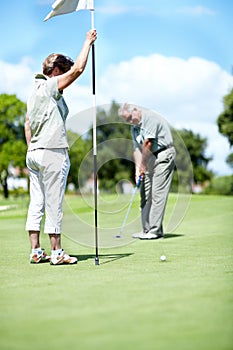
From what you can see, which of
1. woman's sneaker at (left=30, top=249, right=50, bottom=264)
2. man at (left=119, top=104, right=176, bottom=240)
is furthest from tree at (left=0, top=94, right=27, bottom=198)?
woman's sneaker at (left=30, top=249, right=50, bottom=264)

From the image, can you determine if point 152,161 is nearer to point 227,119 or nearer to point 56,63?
point 56,63

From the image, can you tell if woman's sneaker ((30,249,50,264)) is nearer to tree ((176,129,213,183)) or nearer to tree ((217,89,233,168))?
tree ((217,89,233,168))

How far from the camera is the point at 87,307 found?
11.2 feet

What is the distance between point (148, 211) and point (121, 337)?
224 inches

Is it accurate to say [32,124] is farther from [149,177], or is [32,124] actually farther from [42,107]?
[149,177]

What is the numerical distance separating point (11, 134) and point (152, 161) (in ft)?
105

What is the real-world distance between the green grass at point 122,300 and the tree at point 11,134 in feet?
102

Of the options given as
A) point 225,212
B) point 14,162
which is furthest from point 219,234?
point 14,162

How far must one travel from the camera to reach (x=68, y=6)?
5645 millimetres

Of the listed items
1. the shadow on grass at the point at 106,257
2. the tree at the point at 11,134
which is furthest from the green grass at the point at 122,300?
the tree at the point at 11,134

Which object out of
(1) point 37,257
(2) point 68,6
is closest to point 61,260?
(1) point 37,257

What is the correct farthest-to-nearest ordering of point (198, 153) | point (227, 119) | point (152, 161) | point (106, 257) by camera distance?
point (198, 153)
point (227, 119)
point (152, 161)
point (106, 257)

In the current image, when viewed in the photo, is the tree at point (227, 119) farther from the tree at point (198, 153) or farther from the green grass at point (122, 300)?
the green grass at point (122, 300)

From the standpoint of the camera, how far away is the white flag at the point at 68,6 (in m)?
5.59
